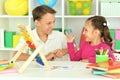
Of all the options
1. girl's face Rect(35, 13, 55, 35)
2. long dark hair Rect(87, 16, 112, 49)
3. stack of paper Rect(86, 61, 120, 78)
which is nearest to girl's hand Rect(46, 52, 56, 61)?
girl's face Rect(35, 13, 55, 35)

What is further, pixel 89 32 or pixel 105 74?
pixel 89 32

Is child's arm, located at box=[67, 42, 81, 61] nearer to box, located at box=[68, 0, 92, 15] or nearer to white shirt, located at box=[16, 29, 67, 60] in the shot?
white shirt, located at box=[16, 29, 67, 60]

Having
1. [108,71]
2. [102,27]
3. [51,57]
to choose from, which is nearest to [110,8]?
[102,27]

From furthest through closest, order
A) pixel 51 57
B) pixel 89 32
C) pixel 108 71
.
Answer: pixel 89 32, pixel 51 57, pixel 108 71

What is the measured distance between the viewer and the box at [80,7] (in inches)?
150

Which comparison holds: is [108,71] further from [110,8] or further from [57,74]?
[110,8]

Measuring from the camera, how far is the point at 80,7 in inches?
151

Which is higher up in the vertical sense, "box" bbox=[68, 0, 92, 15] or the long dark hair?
"box" bbox=[68, 0, 92, 15]

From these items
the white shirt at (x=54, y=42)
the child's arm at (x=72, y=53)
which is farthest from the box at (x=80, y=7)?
the child's arm at (x=72, y=53)

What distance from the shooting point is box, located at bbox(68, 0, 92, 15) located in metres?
3.80

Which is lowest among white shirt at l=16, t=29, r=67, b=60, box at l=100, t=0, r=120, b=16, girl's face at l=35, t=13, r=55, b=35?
white shirt at l=16, t=29, r=67, b=60

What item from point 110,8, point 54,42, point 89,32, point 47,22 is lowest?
point 54,42

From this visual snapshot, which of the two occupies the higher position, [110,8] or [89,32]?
[110,8]

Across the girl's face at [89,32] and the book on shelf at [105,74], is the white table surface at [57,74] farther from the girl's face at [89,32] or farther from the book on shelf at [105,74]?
the girl's face at [89,32]
